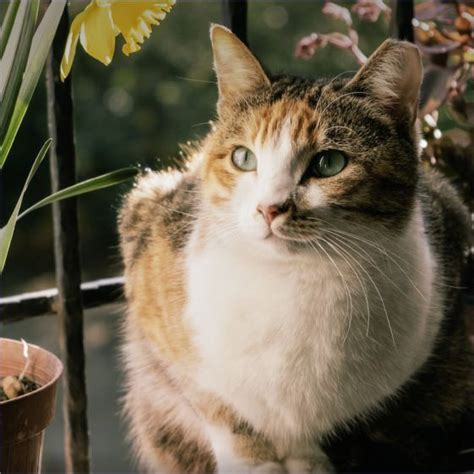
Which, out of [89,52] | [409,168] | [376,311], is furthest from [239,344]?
[89,52]

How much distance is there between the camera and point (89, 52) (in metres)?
1.07

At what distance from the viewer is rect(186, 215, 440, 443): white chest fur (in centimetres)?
110

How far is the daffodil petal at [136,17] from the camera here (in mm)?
1041

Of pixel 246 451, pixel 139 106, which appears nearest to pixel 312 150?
pixel 139 106

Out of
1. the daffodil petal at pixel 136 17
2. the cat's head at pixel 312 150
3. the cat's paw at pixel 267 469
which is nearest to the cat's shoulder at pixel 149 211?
the cat's head at pixel 312 150

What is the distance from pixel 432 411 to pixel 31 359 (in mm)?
646

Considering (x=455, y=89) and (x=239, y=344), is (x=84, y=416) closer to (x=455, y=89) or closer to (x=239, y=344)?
(x=239, y=344)

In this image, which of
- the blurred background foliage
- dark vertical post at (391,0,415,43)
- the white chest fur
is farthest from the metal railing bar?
dark vertical post at (391,0,415,43)

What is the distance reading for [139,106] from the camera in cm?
129

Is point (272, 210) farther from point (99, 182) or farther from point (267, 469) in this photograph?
point (267, 469)

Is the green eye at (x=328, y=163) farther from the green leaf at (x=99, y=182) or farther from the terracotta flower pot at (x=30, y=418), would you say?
the terracotta flower pot at (x=30, y=418)

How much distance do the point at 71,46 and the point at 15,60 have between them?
0.28 ft

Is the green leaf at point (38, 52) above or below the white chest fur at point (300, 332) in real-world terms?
above

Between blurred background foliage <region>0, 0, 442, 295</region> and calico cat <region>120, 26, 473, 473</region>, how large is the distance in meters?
0.05
